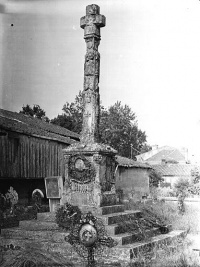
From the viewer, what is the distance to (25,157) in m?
18.9

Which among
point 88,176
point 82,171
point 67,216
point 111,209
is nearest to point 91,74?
point 82,171

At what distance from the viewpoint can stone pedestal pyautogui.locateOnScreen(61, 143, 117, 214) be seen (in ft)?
35.5

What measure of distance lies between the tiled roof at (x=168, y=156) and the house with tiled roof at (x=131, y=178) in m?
24.1

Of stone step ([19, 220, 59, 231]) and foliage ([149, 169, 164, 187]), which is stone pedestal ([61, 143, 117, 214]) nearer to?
stone step ([19, 220, 59, 231])

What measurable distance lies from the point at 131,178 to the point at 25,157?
14248 millimetres

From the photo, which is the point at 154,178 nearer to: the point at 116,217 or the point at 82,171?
the point at 82,171

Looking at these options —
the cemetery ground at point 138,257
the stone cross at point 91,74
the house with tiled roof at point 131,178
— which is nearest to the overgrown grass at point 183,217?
the cemetery ground at point 138,257

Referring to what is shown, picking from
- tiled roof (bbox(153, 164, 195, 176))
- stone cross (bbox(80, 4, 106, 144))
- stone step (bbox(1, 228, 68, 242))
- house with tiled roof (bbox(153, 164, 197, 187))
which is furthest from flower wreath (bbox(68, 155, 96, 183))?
tiled roof (bbox(153, 164, 195, 176))

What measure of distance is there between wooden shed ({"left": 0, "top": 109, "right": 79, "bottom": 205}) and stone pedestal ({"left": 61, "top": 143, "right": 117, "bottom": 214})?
6904 mm

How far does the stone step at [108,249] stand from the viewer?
8625 millimetres

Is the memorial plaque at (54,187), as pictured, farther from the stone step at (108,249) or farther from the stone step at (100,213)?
the stone step at (108,249)

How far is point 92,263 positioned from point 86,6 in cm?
788

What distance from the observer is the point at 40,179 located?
21.0 m

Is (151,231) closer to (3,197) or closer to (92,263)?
(92,263)
